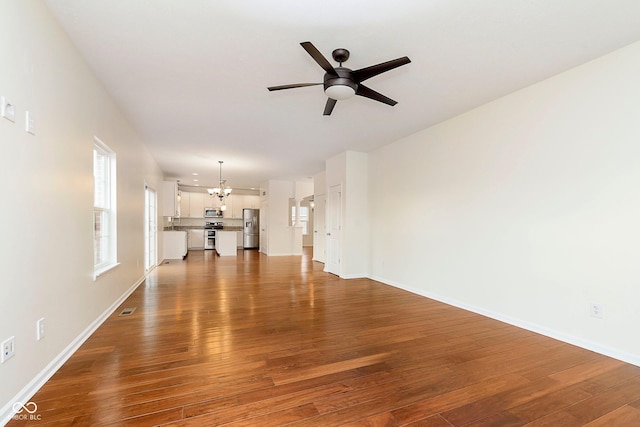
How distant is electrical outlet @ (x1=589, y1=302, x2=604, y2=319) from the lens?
256cm

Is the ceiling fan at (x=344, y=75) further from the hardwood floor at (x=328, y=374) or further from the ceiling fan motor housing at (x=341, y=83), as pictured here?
the hardwood floor at (x=328, y=374)

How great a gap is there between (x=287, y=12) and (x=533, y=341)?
3634 millimetres

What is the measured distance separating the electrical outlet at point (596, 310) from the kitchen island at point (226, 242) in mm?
8812

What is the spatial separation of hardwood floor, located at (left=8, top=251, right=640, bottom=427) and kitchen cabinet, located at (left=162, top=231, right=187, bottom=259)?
Result: 17.5 ft

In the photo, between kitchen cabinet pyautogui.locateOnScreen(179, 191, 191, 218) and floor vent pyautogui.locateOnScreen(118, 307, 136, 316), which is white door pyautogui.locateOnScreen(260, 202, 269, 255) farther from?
floor vent pyautogui.locateOnScreen(118, 307, 136, 316)

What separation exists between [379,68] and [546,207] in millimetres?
2298

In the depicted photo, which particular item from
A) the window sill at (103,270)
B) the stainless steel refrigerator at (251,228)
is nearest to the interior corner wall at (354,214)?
the window sill at (103,270)

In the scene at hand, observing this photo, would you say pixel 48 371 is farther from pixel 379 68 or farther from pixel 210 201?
pixel 210 201

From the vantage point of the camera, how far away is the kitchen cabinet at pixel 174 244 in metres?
8.42

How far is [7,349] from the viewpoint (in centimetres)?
158

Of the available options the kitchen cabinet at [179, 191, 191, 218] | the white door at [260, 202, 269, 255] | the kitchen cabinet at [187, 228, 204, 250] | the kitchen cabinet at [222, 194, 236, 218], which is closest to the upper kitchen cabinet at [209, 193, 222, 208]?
the kitchen cabinet at [222, 194, 236, 218]

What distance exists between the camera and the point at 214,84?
3041 mm

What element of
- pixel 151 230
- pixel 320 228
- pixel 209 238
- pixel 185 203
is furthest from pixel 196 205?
pixel 320 228

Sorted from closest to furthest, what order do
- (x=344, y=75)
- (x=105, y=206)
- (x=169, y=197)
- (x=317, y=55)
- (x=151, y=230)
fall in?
(x=317, y=55)
(x=344, y=75)
(x=105, y=206)
(x=151, y=230)
(x=169, y=197)
